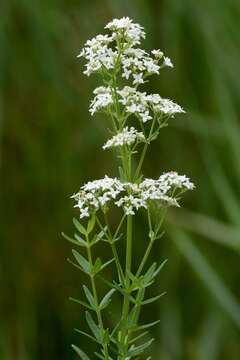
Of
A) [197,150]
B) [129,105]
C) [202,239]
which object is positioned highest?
[197,150]

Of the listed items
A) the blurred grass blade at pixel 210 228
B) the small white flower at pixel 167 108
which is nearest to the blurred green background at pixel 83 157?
the blurred grass blade at pixel 210 228

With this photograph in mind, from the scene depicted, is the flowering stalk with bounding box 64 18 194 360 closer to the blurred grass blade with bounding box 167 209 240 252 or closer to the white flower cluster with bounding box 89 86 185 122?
the white flower cluster with bounding box 89 86 185 122

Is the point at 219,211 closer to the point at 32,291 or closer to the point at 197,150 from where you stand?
the point at 197,150

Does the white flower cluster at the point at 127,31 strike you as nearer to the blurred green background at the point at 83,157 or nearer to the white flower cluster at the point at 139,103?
the white flower cluster at the point at 139,103

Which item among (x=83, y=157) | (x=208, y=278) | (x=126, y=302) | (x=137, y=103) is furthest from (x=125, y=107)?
(x=83, y=157)

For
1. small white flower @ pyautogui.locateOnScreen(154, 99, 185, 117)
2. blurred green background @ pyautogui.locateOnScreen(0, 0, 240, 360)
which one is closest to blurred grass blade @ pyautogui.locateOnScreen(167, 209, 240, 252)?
blurred green background @ pyautogui.locateOnScreen(0, 0, 240, 360)

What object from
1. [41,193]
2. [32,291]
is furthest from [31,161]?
[32,291]

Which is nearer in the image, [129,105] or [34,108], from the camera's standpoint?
[129,105]
